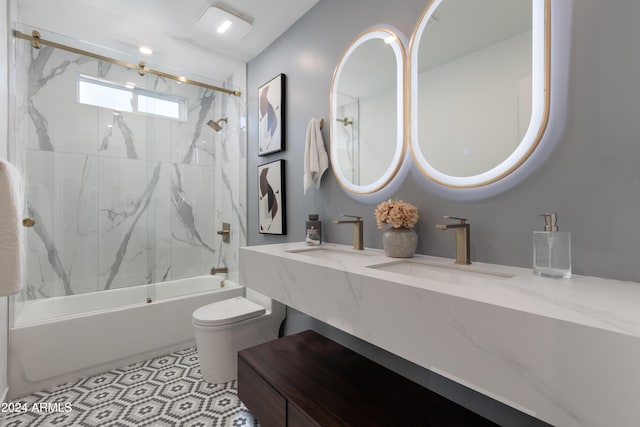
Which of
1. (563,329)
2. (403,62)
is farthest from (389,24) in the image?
(563,329)

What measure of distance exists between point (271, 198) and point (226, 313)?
922 millimetres

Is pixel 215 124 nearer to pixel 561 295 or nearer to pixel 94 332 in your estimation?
pixel 94 332

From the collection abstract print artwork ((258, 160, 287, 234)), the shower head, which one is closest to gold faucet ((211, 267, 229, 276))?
abstract print artwork ((258, 160, 287, 234))

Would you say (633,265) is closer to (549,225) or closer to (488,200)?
(549,225)

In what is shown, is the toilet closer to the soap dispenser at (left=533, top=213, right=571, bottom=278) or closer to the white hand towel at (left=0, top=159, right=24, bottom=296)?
the white hand towel at (left=0, top=159, right=24, bottom=296)

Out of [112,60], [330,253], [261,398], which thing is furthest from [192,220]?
[261,398]

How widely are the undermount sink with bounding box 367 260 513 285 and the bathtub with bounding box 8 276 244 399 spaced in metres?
1.92

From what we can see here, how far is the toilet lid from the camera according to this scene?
6.03 feet

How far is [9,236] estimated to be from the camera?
3.96ft

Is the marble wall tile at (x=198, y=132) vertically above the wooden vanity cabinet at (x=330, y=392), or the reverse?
Result: the marble wall tile at (x=198, y=132)

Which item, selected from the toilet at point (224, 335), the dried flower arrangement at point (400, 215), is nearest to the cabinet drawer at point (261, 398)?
the toilet at point (224, 335)

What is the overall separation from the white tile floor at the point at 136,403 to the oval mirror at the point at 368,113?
1.47 meters

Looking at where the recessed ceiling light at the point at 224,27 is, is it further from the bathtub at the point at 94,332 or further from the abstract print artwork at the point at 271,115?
the bathtub at the point at 94,332

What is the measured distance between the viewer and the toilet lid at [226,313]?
6.03ft
